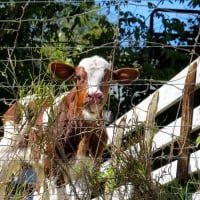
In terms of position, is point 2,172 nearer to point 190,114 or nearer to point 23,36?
point 190,114

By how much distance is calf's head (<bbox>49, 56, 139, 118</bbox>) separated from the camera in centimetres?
601

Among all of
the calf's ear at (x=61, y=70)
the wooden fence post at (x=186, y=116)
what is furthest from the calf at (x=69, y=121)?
the wooden fence post at (x=186, y=116)

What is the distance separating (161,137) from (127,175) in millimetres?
1979

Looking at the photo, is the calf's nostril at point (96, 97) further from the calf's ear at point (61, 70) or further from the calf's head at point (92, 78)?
the calf's ear at point (61, 70)

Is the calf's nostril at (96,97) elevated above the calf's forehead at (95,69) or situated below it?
below

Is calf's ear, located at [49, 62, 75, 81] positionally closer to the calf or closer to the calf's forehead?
the calf

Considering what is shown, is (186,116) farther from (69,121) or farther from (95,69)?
(69,121)

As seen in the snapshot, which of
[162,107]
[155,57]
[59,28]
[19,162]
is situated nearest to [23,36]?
[59,28]

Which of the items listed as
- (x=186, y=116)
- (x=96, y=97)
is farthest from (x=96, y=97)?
(x=186, y=116)

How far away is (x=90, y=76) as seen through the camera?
21.0 ft

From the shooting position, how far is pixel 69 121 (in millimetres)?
5297

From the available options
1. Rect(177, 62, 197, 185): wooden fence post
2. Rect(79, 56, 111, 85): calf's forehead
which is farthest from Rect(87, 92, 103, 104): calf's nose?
Rect(177, 62, 197, 185): wooden fence post

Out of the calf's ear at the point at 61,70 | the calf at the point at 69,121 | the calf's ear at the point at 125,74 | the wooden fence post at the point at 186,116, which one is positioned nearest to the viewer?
the calf at the point at 69,121

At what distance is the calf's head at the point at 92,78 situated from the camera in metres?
6.01
